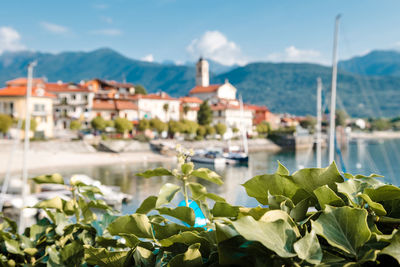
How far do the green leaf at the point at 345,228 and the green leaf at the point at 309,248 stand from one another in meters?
0.02

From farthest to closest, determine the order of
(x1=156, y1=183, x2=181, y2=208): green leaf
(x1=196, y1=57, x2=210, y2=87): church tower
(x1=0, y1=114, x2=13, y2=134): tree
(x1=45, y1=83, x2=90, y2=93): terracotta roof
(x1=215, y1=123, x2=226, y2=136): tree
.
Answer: (x1=196, y1=57, x2=210, y2=87): church tower
(x1=215, y1=123, x2=226, y2=136): tree
(x1=45, y1=83, x2=90, y2=93): terracotta roof
(x1=0, y1=114, x2=13, y2=134): tree
(x1=156, y1=183, x2=181, y2=208): green leaf

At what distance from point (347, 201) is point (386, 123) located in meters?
94.5

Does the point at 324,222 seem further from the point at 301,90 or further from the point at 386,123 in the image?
the point at 386,123

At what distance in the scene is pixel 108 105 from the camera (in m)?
45.0

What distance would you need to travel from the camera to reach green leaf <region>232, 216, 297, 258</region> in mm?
456

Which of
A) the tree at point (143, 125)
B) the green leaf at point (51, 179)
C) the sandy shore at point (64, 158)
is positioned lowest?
the sandy shore at point (64, 158)

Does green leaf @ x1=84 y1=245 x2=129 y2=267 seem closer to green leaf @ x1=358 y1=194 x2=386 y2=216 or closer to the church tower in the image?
green leaf @ x1=358 y1=194 x2=386 y2=216

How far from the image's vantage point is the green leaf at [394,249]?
46 centimetres

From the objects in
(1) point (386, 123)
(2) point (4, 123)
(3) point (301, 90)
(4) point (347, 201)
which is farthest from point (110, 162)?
(1) point (386, 123)

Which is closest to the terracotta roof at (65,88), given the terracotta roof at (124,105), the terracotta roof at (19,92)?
the terracotta roof at (124,105)

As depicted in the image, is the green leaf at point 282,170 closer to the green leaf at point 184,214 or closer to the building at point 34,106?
the green leaf at point 184,214

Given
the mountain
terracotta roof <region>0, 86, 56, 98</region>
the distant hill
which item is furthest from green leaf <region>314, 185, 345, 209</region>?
the mountain

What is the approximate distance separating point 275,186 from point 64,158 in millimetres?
35290

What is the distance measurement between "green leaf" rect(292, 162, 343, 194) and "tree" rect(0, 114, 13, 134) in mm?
37949
